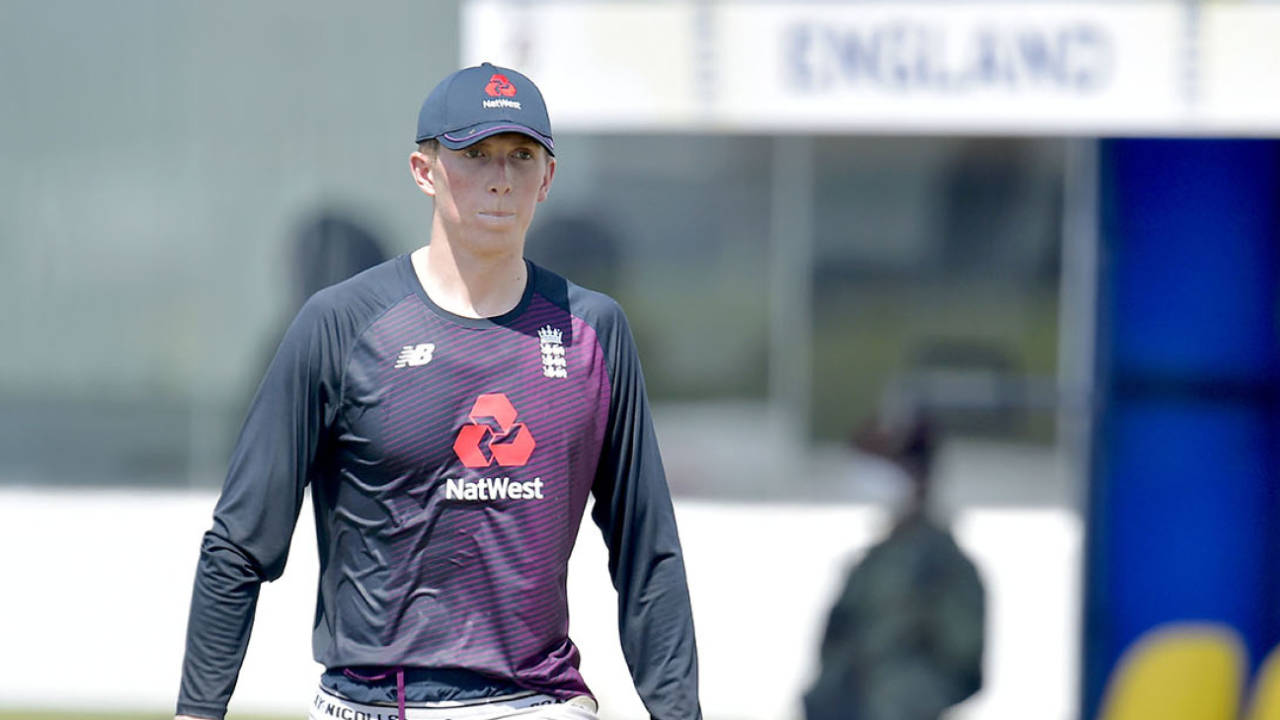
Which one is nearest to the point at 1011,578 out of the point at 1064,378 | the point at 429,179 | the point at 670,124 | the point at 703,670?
the point at 1064,378

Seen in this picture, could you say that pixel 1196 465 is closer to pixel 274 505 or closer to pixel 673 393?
pixel 673 393

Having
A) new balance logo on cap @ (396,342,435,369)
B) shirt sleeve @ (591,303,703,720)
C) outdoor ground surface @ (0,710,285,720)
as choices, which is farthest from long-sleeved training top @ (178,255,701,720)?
outdoor ground surface @ (0,710,285,720)

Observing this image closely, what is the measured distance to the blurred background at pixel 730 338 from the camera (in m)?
6.34

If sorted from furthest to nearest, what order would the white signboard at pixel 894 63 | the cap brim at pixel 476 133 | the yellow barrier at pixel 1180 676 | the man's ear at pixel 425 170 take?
the yellow barrier at pixel 1180 676
the white signboard at pixel 894 63
the man's ear at pixel 425 170
the cap brim at pixel 476 133

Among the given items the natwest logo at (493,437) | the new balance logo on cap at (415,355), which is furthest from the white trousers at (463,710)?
the new balance logo on cap at (415,355)

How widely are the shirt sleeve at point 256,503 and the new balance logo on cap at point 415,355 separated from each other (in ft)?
0.33

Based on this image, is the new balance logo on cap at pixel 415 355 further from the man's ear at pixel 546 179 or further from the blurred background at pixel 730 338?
the blurred background at pixel 730 338

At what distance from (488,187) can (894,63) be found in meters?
2.90

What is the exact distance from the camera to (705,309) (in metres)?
6.59

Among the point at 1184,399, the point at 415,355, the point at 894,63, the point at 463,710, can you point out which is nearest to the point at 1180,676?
the point at 1184,399

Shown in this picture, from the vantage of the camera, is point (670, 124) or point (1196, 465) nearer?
point (670, 124)

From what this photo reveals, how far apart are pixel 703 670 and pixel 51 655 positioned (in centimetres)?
264

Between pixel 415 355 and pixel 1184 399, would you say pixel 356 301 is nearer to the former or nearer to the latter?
pixel 415 355

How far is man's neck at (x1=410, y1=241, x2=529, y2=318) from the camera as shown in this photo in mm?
2695
